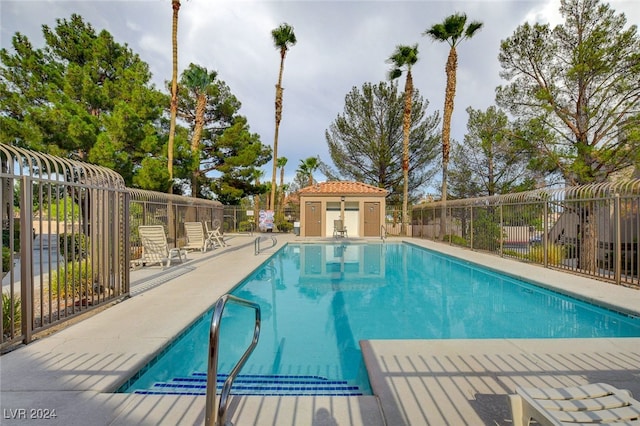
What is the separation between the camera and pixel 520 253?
35.8 feet

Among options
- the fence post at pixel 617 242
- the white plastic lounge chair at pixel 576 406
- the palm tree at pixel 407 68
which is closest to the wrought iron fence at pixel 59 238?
the white plastic lounge chair at pixel 576 406

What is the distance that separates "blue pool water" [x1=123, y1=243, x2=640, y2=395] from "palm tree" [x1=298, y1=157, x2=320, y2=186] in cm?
3071

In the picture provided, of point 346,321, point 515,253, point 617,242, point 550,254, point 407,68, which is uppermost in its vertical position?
point 407,68

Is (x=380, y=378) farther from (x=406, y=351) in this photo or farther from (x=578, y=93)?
(x=578, y=93)

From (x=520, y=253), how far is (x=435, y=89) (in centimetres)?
1897

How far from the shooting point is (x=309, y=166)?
40156mm

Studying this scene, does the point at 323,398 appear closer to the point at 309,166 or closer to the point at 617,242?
the point at 617,242

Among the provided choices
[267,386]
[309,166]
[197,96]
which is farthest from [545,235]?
[309,166]

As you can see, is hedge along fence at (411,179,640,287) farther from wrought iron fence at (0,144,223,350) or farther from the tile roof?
wrought iron fence at (0,144,223,350)

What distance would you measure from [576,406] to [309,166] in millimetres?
39073

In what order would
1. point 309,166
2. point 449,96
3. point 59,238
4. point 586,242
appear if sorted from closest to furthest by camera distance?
point 59,238
point 586,242
point 449,96
point 309,166

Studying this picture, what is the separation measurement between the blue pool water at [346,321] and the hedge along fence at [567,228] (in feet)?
6.51

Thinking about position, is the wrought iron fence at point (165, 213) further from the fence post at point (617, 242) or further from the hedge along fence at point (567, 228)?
the hedge along fence at point (567, 228)

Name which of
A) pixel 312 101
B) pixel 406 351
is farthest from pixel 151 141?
pixel 406 351
